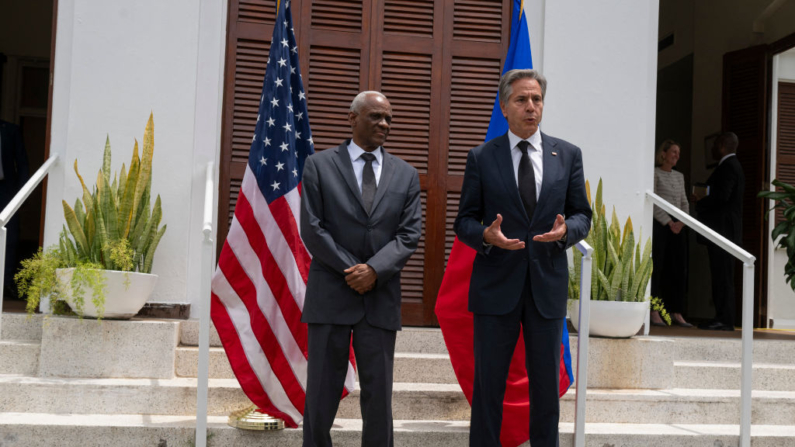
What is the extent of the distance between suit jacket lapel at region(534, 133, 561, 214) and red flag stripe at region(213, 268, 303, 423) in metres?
1.58

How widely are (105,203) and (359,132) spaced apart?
1724 mm

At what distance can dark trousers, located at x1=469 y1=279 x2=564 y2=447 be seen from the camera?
11.0 ft

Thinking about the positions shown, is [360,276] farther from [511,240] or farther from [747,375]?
[747,375]

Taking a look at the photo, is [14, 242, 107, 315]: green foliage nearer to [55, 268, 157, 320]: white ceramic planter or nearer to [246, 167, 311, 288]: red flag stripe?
[55, 268, 157, 320]: white ceramic planter

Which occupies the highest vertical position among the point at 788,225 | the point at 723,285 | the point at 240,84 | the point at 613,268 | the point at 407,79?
the point at 407,79

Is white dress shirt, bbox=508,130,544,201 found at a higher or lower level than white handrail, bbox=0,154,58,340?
higher

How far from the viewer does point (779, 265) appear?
→ 756cm

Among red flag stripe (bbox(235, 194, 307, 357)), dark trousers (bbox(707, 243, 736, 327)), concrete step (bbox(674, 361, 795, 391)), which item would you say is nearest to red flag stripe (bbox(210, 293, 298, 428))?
red flag stripe (bbox(235, 194, 307, 357))

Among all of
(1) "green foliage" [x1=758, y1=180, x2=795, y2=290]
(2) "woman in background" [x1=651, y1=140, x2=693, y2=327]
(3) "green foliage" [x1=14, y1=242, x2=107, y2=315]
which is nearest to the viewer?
(3) "green foliage" [x1=14, y1=242, x2=107, y2=315]

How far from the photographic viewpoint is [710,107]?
29.6 ft

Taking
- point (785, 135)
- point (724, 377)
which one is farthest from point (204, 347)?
point (785, 135)

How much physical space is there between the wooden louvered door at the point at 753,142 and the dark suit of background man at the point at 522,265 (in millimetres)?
4804

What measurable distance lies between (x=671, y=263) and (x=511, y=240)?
15.2ft

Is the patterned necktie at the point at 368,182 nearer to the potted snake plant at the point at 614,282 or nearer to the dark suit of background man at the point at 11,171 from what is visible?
the potted snake plant at the point at 614,282
